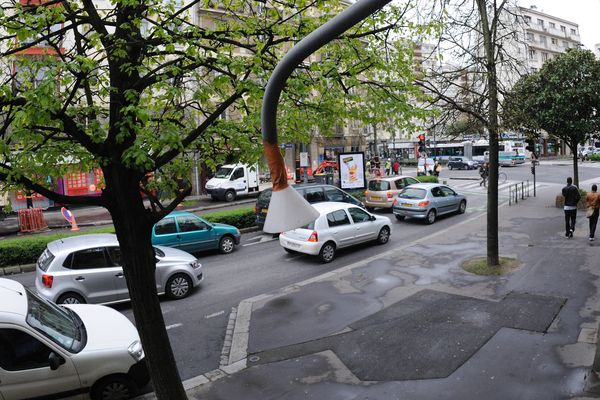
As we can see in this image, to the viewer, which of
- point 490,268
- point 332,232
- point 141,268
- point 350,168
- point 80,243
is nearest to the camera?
point 141,268

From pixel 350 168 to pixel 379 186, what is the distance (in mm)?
3086

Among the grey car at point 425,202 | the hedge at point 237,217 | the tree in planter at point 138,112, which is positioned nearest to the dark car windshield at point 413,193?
the grey car at point 425,202

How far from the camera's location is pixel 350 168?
2452cm

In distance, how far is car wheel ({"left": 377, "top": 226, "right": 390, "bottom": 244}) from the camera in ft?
49.6

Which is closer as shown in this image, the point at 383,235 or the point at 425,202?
the point at 383,235

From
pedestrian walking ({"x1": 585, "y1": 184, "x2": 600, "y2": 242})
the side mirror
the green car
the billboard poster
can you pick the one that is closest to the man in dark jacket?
pedestrian walking ({"x1": 585, "y1": 184, "x2": 600, "y2": 242})

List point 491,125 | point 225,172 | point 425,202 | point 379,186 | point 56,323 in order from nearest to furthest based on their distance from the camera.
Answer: point 56,323 → point 491,125 → point 425,202 → point 379,186 → point 225,172

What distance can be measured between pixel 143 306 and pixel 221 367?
7.89 feet

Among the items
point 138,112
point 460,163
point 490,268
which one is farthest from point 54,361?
point 460,163

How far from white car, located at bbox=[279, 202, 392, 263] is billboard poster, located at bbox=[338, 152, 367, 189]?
960 cm

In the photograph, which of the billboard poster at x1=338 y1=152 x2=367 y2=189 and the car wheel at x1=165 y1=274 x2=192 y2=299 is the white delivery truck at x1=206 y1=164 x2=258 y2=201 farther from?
the car wheel at x1=165 y1=274 x2=192 y2=299

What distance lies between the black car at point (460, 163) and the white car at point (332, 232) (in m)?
37.6

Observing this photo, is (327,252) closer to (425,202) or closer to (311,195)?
(311,195)

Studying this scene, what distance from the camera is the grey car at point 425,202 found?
60.8ft
